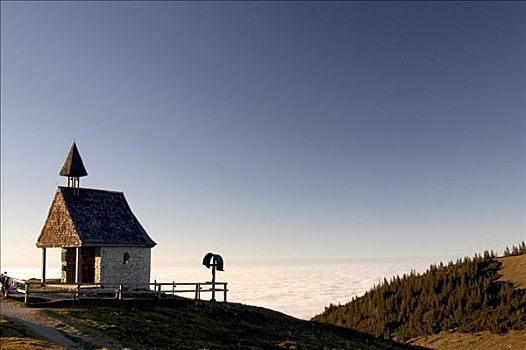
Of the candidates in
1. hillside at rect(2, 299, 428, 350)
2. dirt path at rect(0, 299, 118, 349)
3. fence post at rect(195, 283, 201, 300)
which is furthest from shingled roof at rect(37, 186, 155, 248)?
dirt path at rect(0, 299, 118, 349)

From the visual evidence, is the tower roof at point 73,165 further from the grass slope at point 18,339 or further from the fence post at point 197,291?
the grass slope at point 18,339

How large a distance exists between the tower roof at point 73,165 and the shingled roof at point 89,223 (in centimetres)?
148

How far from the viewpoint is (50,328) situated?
32500 mm

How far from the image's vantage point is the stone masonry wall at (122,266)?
1905 inches

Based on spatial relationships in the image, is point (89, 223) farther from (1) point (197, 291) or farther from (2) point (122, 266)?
(1) point (197, 291)

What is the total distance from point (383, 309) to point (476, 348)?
1873cm

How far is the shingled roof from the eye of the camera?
48250mm

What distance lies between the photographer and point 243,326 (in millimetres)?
39438

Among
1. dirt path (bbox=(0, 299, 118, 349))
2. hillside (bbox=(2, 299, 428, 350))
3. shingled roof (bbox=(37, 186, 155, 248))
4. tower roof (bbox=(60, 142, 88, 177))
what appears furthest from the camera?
tower roof (bbox=(60, 142, 88, 177))

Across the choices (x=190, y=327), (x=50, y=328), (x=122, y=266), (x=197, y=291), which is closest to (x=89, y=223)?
(x=122, y=266)

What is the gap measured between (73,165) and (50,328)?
2227cm

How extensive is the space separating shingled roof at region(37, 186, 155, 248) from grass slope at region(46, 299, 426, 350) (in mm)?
9021

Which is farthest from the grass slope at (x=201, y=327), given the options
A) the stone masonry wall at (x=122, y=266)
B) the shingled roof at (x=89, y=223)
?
the shingled roof at (x=89, y=223)

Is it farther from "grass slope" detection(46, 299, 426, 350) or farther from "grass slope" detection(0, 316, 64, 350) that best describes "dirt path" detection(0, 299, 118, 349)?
"grass slope" detection(46, 299, 426, 350)
